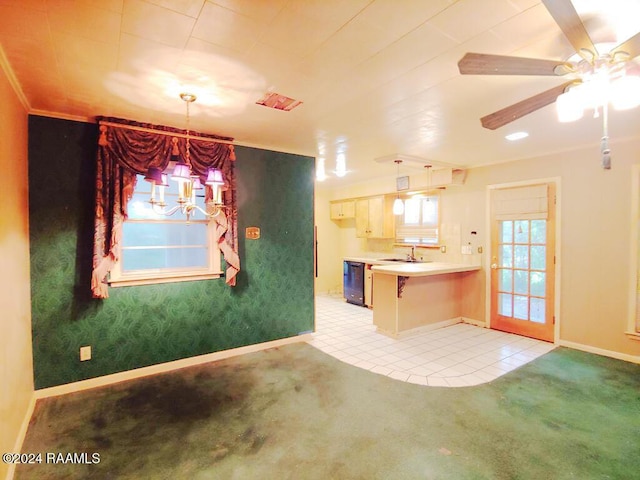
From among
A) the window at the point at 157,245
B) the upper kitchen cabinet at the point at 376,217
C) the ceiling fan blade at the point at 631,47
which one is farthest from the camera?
the upper kitchen cabinet at the point at 376,217

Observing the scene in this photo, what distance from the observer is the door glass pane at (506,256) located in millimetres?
4711

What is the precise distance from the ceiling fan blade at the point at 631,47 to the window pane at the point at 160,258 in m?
3.71

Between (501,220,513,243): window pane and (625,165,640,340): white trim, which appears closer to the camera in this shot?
(625,165,640,340): white trim

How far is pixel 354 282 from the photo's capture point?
21.6 feet

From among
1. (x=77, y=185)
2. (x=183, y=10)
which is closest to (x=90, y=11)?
(x=183, y=10)

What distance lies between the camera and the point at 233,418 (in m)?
2.53

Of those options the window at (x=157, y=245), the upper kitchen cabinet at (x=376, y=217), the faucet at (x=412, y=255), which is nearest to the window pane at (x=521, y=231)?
the faucet at (x=412, y=255)

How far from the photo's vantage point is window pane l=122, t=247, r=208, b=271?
354cm

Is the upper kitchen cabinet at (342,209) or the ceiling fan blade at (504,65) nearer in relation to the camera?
the ceiling fan blade at (504,65)

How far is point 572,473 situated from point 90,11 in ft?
12.0

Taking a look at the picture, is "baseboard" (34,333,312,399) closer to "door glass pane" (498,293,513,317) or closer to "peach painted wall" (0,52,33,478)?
"peach painted wall" (0,52,33,478)

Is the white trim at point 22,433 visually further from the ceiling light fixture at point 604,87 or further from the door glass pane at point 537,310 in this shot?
the door glass pane at point 537,310

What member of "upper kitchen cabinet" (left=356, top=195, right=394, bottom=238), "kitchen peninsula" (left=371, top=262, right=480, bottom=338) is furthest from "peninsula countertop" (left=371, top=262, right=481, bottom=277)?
"upper kitchen cabinet" (left=356, top=195, right=394, bottom=238)

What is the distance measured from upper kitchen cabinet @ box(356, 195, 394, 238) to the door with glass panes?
2.00 meters
